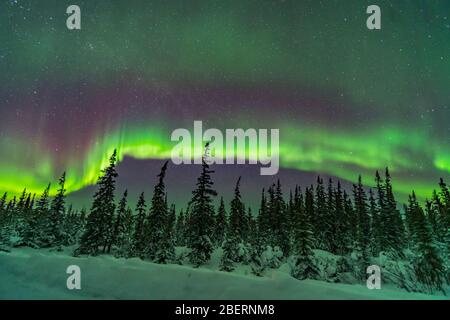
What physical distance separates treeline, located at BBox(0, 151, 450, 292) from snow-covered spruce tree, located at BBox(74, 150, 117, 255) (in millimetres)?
119

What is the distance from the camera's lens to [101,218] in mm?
33250

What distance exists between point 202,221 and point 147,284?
22.5 m

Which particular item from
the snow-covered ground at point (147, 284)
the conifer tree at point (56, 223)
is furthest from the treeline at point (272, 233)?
the snow-covered ground at point (147, 284)

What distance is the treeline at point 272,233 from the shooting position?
2425 centimetres

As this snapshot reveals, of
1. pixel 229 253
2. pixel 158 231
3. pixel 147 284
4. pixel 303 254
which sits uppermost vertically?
pixel 158 231

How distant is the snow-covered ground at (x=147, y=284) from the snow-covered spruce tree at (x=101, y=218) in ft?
88.4

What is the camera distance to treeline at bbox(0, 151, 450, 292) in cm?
2425

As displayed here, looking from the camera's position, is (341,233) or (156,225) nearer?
(156,225)

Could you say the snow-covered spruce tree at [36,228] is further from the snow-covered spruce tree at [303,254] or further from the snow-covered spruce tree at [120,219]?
the snow-covered spruce tree at [303,254]

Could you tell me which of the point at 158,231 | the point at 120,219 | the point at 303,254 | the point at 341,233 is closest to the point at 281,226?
the point at 341,233

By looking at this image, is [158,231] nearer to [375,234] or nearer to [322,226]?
[322,226]
